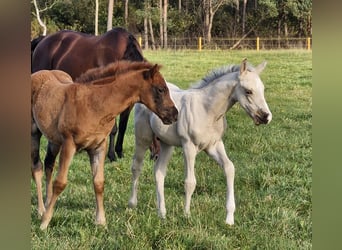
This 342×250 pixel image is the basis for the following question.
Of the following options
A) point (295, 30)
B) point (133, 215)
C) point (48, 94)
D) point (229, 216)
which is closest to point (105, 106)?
point (48, 94)

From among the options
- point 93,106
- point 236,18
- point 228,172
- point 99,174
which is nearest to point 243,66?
point 236,18

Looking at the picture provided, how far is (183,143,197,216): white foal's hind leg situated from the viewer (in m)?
2.83

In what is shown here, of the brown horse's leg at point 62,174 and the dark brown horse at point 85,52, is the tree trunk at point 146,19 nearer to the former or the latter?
the dark brown horse at point 85,52

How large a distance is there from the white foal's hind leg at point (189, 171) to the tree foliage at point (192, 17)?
23.8 inches

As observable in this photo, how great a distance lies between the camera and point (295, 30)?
2689 millimetres

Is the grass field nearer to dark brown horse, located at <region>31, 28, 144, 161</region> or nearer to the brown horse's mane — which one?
dark brown horse, located at <region>31, 28, 144, 161</region>

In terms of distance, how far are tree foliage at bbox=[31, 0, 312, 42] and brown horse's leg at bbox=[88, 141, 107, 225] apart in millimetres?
657

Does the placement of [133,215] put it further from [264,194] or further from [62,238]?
[264,194]

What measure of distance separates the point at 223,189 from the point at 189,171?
0.77 ft

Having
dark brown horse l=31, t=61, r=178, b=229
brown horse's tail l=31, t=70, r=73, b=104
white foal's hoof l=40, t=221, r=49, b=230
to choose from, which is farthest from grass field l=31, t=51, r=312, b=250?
brown horse's tail l=31, t=70, r=73, b=104

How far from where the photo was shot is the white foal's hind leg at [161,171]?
9.43 feet

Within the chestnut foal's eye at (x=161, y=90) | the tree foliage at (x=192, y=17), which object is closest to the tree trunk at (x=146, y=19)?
the tree foliage at (x=192, y=17)

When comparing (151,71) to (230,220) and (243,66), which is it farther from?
(230,220)
